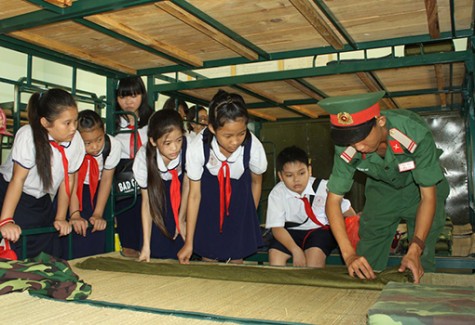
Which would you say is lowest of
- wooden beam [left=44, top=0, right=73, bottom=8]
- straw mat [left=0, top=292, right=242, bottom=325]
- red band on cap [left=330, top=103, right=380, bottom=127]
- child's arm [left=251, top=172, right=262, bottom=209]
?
straw mat [left=0, top=292, right=242, bottom=325]

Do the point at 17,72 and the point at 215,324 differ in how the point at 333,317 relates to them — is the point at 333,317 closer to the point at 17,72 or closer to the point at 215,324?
the point at 215,324

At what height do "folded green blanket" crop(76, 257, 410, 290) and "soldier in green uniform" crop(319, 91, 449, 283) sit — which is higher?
"soldier in green uniform" crop(319, 91, 449, 283)

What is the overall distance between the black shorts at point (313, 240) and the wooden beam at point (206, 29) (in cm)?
113

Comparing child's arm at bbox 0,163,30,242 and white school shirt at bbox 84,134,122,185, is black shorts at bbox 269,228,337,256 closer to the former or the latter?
white school shirt at bbox 84,134,122,185

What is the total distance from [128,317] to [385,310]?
2.21ft

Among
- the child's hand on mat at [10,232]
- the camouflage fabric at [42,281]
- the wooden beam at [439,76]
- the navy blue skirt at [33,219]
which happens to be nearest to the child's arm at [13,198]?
the child's hand on mat at [10,232]

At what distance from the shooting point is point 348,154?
197 cm

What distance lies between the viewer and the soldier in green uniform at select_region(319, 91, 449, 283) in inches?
68.8

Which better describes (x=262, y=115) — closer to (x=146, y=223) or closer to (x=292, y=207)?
(x=292, y=207)

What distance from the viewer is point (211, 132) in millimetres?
2477

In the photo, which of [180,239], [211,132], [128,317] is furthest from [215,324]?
[180,239]

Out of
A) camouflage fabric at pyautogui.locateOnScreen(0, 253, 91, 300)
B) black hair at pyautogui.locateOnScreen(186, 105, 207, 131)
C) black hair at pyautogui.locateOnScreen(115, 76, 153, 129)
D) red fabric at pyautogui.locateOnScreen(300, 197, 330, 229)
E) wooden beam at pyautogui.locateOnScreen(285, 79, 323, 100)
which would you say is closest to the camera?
camouflage fabric at pyautogui.locateOnScreen(0, 253, 91, 300)

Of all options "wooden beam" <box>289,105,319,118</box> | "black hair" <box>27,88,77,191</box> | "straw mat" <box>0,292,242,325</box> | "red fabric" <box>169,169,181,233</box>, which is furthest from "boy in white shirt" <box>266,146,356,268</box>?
"wooden beam" <box>289,105,319,118</box>

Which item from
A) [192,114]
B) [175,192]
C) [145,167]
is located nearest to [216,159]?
[175,192]
